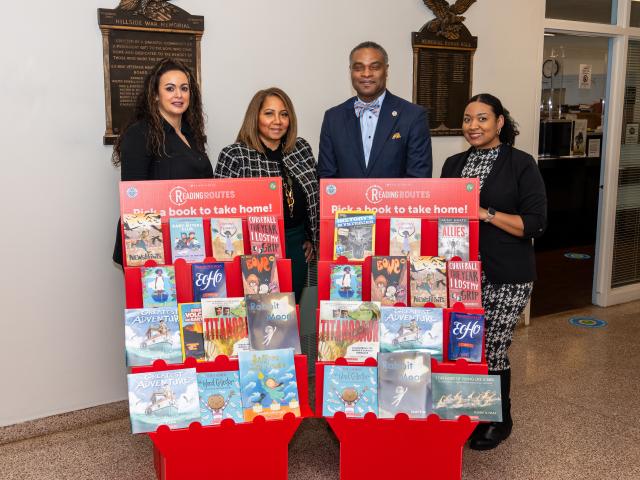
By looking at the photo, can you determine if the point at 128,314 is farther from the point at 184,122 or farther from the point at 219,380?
the point at 184,122

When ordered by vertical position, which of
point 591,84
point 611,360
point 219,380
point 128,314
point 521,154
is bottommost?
point 611,360

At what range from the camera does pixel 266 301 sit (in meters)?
2.11

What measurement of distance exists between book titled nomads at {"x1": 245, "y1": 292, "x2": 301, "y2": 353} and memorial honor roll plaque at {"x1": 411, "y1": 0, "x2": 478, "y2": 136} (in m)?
2.29

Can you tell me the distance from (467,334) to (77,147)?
202 centimetres

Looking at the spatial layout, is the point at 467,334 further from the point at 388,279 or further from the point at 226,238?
the point at 226,238

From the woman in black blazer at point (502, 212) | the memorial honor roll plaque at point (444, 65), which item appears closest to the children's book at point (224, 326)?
the woman in black blazer at point (502, 212)

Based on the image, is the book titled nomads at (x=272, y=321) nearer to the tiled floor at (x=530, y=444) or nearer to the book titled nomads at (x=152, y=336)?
the book titled nomads at (x=152, y=336)

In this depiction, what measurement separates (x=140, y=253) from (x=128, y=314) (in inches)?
8.3

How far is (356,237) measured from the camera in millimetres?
2199

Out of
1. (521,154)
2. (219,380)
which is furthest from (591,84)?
(219,380)

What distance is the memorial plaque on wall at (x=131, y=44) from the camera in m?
2.99

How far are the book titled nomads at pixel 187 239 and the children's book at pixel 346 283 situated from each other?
0.46 m

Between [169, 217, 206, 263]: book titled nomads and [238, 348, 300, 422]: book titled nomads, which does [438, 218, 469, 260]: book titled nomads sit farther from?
[169, 217, 206, 263]: book titled nomads

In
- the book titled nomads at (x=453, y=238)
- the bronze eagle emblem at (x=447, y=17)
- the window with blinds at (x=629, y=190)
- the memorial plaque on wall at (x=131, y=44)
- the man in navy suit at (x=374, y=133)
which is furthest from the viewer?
the window with blinds at (x=629, y=190)
